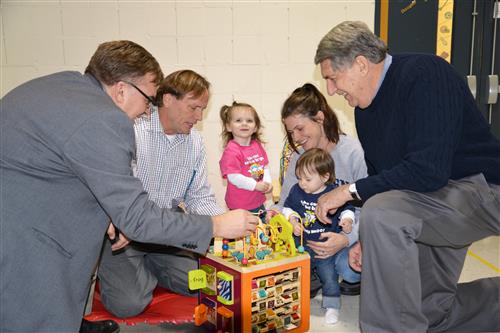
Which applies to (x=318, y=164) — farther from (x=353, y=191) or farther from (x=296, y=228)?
(x=353, y=191)

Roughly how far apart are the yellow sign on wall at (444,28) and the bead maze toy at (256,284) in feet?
7.92

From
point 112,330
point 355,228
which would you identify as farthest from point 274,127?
point 112,330

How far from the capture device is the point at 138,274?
2482 mm

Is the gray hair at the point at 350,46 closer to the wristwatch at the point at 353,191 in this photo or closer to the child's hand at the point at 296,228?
the wristwatch at the point at 353,191

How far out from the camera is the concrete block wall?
386 centimetres

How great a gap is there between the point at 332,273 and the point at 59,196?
1.41m

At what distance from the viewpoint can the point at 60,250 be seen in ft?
5.19

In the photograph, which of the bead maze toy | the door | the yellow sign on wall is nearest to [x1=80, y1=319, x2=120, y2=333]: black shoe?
the bead maze toy

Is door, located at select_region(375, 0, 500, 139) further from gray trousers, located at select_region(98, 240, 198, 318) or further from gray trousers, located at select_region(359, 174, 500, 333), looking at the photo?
gray trousers, located at select_region(98, 240, 198, 318)

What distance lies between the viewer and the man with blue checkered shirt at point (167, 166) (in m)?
2.53

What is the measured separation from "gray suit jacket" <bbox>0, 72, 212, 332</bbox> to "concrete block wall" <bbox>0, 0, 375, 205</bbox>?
7.68 ft

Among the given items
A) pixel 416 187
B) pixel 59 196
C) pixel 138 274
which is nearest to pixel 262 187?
pixel 138 274

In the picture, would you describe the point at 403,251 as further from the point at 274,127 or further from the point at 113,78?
the point at 274,127

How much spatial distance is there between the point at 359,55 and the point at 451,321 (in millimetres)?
1207
